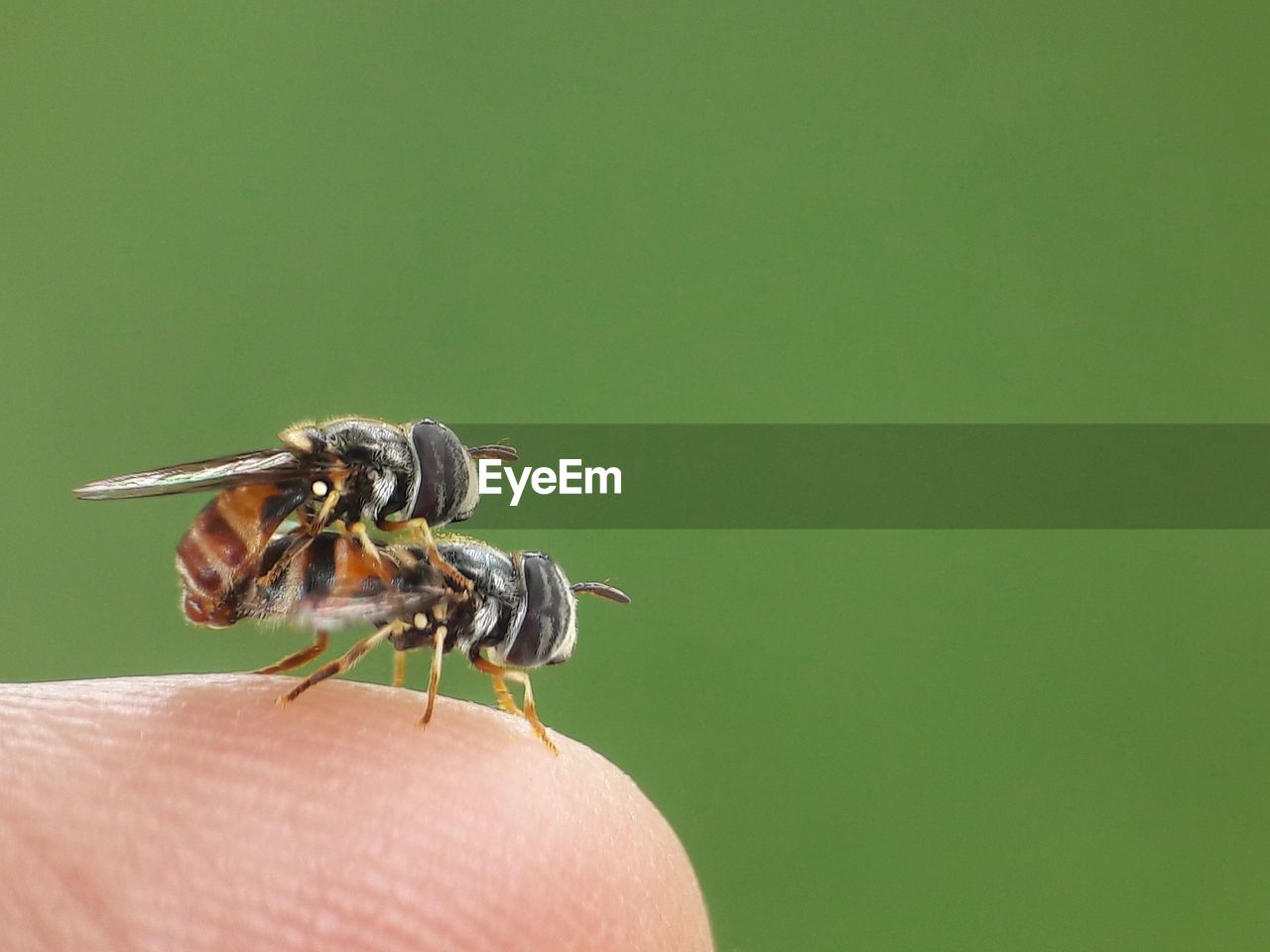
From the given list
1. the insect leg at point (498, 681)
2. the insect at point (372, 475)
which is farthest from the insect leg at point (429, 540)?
the insect leg at point (498, 681)

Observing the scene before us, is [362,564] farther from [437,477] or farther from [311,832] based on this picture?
[311,832]

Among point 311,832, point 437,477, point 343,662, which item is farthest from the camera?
point 437,477

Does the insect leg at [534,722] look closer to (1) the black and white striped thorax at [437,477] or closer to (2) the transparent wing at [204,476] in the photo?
(1) the black and white striped thorax at [437,477]

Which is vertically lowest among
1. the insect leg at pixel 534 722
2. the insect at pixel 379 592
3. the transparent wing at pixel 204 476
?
the insect leg at pixel 534 722

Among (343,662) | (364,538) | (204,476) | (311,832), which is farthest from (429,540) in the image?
(311,832)

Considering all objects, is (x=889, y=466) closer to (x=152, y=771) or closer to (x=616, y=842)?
(x=616, y=842)

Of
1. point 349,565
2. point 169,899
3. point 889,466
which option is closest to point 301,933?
point 169,899
